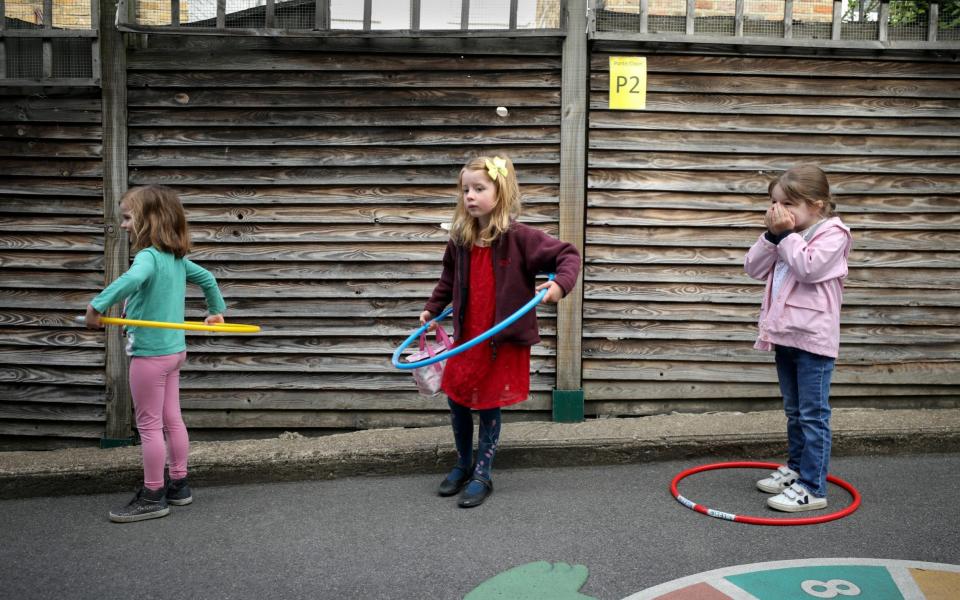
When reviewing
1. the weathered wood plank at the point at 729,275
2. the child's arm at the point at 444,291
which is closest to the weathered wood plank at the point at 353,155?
the weathered wood plank at the point at 729,275

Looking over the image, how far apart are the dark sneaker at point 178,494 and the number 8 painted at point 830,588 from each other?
299 centimetres

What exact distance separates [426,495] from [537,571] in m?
1.13

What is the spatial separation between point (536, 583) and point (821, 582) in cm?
110

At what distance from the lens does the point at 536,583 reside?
10.2ft

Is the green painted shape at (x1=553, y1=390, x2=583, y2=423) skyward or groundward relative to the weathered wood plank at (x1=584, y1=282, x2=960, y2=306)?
groundward

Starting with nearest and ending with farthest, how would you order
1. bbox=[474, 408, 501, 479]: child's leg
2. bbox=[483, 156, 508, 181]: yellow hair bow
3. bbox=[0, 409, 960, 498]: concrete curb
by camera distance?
1. bbox=[483, 156, 508, 181]: yellow hair bow
2. bbox=[474, 408, 501, 479]: child's leg
3. bbox=[0, 409, 960, 498]: concrete curb

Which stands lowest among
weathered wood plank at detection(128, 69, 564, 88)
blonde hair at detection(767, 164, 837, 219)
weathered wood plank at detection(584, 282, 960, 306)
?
weathered wood plank at detection(584, 282, 960, 306)

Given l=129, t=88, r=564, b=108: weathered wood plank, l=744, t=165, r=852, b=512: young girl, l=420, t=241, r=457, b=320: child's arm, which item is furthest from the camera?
l=129, t=88, r=564, b=108: weathered wood plank

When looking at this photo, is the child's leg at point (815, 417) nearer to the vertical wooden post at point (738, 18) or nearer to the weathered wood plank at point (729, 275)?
Answer: the weathered wood plank at point (729, 275)

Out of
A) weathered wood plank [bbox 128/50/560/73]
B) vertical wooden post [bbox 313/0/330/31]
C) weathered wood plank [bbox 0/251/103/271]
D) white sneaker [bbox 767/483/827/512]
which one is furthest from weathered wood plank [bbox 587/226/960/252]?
weathered wood plank [bbox 0/251/103/271]

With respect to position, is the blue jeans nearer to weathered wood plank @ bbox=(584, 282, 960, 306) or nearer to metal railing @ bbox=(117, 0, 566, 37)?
weathered wood plank @ bbox=(584, 282, 960, 306)

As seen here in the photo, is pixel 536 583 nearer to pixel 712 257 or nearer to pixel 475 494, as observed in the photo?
pixel 475 494

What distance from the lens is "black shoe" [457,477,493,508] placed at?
4.00 m

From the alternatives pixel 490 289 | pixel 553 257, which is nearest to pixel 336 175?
pixel 490 289
